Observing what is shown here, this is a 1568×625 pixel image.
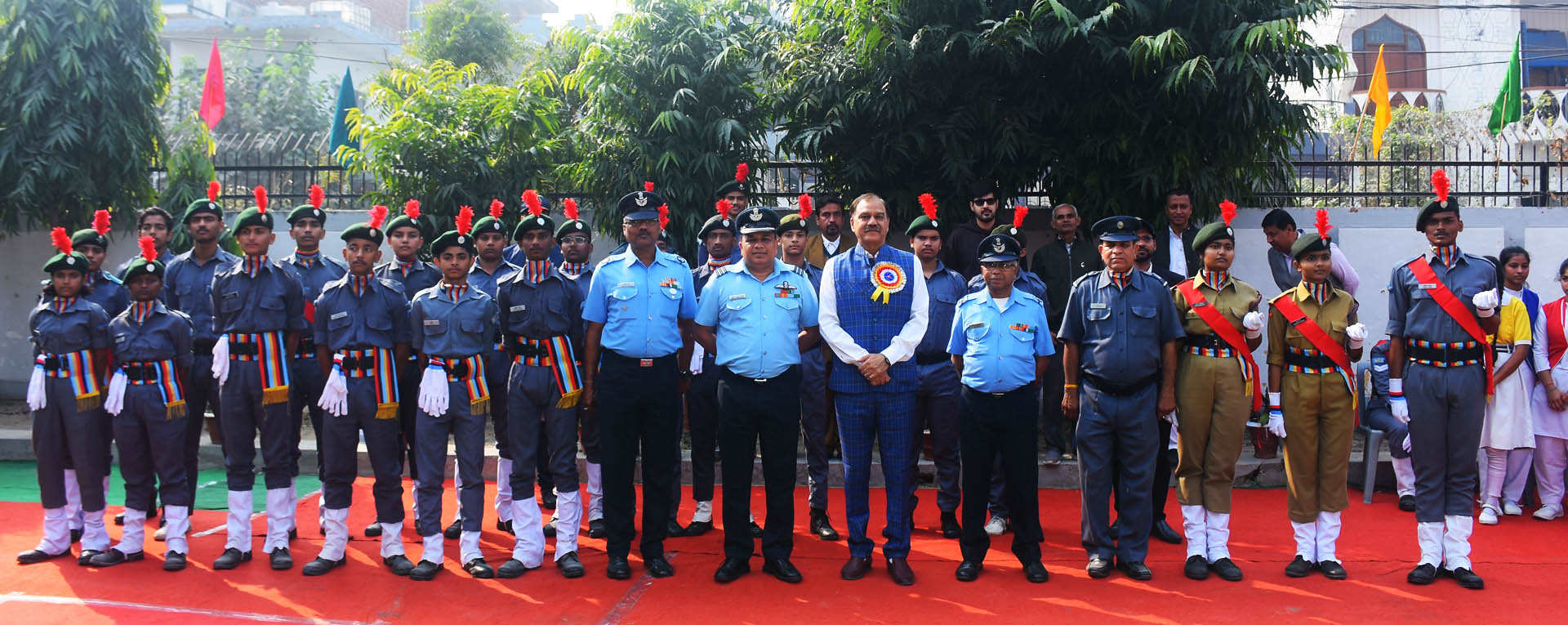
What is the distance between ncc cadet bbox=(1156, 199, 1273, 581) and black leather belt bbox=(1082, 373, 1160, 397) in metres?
0.30

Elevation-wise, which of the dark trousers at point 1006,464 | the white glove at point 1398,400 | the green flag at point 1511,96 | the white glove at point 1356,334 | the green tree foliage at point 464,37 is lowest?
the dark trousers at point 1006,464

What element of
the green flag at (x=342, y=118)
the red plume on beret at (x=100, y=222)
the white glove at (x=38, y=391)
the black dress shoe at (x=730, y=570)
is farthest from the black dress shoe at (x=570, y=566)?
the green flag at (x=342, y=118)

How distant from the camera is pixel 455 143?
32.3 ft

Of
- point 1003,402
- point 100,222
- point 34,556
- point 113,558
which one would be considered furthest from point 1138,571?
point 100,222

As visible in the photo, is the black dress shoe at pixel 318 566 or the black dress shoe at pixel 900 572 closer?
the black dress shoe at pixel 900 572

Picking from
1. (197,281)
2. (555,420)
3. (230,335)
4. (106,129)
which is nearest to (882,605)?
(555,420)

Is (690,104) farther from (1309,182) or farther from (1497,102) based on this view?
(1497,102)

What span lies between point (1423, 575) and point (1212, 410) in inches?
50.9

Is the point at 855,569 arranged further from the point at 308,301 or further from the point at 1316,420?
the point at 308,301

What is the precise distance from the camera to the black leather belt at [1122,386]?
18.8 feet

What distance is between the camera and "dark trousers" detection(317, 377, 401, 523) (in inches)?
232

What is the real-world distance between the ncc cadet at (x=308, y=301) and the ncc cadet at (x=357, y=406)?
302mm

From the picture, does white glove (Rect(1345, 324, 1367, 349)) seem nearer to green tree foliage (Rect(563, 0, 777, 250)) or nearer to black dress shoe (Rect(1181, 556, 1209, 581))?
→ black dress shoe (Rect(1181, 556, 1209, 581))

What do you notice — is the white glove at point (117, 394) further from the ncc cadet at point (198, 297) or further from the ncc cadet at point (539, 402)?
the ncc cadet at point (539, 402)
